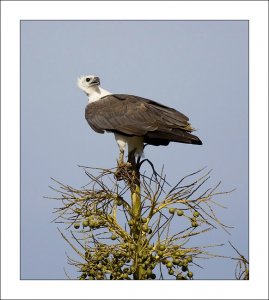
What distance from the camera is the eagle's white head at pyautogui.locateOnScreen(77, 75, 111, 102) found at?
1140 centimetres

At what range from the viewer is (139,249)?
25.7 feet

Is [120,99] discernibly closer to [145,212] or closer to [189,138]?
[189,138]

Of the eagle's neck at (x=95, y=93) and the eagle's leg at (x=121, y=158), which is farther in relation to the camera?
the eagle's neck at (x=95, y=93)

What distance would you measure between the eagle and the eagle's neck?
0.52ft

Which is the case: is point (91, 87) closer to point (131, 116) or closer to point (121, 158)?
point (131, 116)

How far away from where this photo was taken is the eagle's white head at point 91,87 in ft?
37.4

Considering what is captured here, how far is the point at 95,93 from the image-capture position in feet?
37.6

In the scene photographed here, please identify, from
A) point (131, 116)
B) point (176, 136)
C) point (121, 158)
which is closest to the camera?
point (176, 136)

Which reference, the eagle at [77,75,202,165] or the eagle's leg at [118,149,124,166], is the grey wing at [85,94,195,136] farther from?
the eagle's leg at [118,149,124,166]

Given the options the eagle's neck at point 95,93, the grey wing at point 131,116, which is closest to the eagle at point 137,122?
the grey wing at point 131,116

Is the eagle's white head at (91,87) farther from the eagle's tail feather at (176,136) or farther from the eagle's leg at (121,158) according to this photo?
the eagle's tail feather at (176,136)

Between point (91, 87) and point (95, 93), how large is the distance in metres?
0.12

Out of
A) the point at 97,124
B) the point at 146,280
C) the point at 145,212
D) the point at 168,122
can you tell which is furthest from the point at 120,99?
the point at 146,280

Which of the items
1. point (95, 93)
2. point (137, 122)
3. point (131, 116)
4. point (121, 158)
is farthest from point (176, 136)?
point (95, 93)
